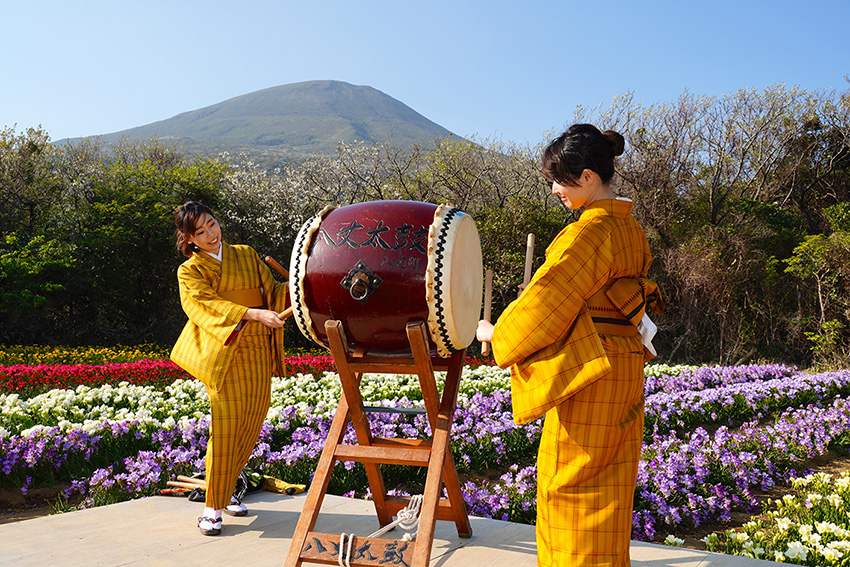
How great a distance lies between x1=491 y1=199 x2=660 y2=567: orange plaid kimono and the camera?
194 cm

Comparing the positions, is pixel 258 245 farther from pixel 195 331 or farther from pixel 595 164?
pixel 595 164

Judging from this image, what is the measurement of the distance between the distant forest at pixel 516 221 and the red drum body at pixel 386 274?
8.77m

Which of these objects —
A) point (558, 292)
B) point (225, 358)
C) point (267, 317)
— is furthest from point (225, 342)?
point (558, 292)

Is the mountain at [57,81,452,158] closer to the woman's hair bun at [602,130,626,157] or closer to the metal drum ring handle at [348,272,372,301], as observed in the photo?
the metal drum ring handle at [348,272,372,301]

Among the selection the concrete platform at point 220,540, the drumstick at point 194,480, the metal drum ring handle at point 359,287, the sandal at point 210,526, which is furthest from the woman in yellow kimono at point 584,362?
the drumstick at point 194,480

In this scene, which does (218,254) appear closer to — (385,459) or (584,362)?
(385,459)

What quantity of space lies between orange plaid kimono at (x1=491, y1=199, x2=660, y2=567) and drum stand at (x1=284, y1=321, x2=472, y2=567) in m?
0.41

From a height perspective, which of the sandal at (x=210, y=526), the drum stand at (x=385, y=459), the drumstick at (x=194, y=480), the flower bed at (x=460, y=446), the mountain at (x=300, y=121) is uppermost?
the mountain at (x=300, y=121)

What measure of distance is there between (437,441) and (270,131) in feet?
372

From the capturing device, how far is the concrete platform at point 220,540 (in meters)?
2.56

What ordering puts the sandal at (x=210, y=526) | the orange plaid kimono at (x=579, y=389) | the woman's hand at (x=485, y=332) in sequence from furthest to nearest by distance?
1. the sandal at (x=210, y=526)
2. the woman's hand at (x=485, y=332)
3. the orange plaid kimono at (x=579, y=389)

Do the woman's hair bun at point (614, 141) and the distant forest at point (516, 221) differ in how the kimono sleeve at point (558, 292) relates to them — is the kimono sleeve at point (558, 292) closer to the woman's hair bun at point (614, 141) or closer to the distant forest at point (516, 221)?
the woman's hair bun at point (614, 141)

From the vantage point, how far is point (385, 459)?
2357mm

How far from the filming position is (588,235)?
2.00m
